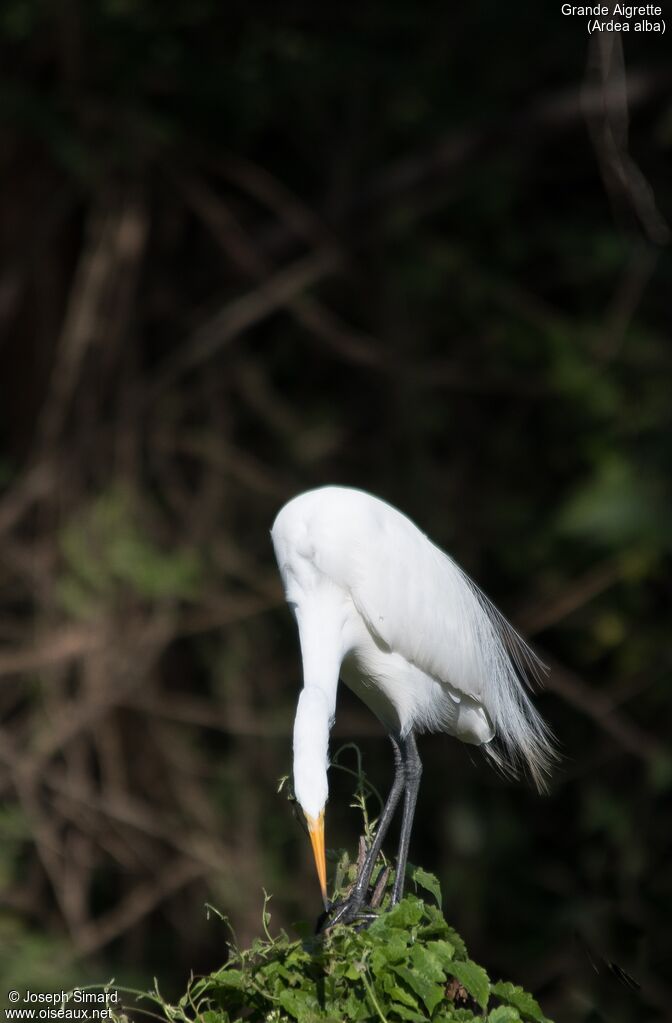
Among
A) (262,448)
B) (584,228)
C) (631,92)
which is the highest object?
(631,92)

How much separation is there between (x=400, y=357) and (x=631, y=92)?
124cm

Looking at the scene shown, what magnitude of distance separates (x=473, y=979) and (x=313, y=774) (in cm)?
35

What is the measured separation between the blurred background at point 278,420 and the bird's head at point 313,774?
2494 mm

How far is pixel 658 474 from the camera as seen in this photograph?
4.10m

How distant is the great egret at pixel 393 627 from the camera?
2469mm

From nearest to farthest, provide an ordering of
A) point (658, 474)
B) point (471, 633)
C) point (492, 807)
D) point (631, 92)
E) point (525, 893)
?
point (471, 633) → point (658, 474) → point (631, 92) → point (525, 893) → point (492, 807)

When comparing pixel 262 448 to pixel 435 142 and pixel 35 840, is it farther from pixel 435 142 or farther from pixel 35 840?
pixel 35 840

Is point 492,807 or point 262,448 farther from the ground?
point 262,448

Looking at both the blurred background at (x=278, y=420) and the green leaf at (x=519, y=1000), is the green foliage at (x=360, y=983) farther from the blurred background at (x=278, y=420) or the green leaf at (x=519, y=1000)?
the blurred background at (x=278, y=420)

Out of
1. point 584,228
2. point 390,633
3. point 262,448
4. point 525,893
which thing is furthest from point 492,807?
point 390,633

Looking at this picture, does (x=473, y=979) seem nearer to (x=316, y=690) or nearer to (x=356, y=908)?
(x=356, y=908)

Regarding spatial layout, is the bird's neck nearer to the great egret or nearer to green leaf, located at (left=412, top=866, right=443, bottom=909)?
the great egret

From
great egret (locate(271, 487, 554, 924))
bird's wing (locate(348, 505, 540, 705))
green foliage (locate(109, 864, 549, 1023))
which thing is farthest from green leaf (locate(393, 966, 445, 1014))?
bird's wing (locate(348, 505, 540, 705))

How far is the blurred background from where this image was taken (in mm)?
4703
